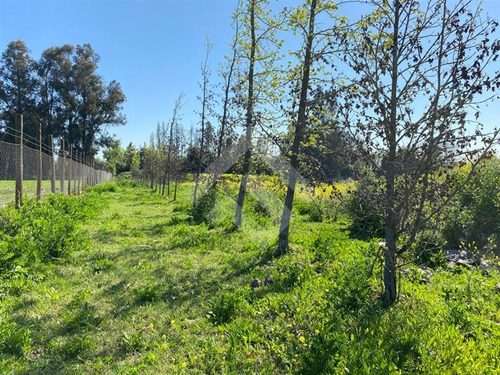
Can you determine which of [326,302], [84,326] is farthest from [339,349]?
[84,326]

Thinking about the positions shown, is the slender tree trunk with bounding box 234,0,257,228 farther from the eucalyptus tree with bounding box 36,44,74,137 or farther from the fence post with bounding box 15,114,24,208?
the eucalyptus tree with bounding box 36,44,74,137

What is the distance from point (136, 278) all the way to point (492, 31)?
208 inches

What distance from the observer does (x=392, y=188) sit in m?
3.49

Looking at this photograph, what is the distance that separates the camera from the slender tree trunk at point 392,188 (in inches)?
136

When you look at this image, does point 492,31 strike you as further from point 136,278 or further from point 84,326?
point 136,278

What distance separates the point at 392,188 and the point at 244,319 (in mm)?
2155

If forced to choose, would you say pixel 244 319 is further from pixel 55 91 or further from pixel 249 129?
pixel 55 91

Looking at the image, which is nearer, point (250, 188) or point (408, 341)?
point (408, 341)

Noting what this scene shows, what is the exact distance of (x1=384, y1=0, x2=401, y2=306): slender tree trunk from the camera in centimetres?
346

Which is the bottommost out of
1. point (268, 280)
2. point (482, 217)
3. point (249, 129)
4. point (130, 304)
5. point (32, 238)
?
point (130, 304)

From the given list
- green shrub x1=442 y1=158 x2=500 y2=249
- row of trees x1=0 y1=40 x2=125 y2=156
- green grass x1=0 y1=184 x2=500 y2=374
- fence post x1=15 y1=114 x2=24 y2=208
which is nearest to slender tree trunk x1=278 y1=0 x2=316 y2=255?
green grass x1=0 y1=184 x2=500 y2=374

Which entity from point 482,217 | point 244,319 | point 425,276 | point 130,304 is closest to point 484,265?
point 425,276

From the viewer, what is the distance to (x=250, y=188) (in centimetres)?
952

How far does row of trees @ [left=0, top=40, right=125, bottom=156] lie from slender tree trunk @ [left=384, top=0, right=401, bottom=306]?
145 feet
